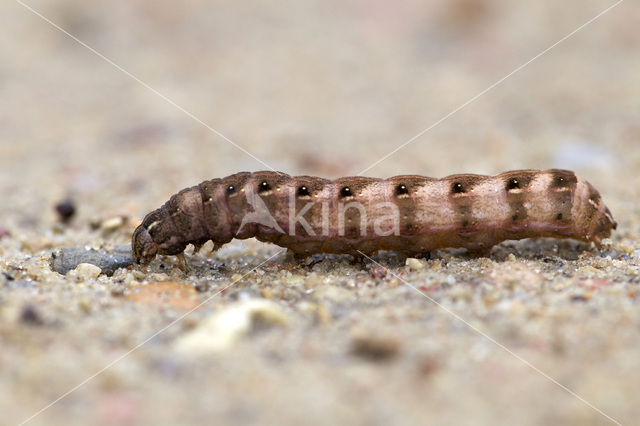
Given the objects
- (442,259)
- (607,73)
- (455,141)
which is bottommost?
→ (442,259)

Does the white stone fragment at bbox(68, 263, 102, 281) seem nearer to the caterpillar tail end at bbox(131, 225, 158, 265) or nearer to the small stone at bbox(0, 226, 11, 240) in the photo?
the caterpillar tail end at bbox(131, 225, 158, 265)

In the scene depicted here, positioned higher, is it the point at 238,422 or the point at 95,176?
the point at 95,176

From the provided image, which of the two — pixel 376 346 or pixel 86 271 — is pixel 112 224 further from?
pixel 376 346

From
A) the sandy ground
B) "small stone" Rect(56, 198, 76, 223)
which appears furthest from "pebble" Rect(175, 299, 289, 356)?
"small stone" Rect(56, 198, 76, 223)

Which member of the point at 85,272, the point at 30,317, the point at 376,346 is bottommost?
the point at 376,346

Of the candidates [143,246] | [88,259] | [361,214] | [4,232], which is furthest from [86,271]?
[361,214]

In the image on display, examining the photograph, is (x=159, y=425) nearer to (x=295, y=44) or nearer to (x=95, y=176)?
(x=95, y=176)

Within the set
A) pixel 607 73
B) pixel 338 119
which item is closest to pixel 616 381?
pixel 338 119
